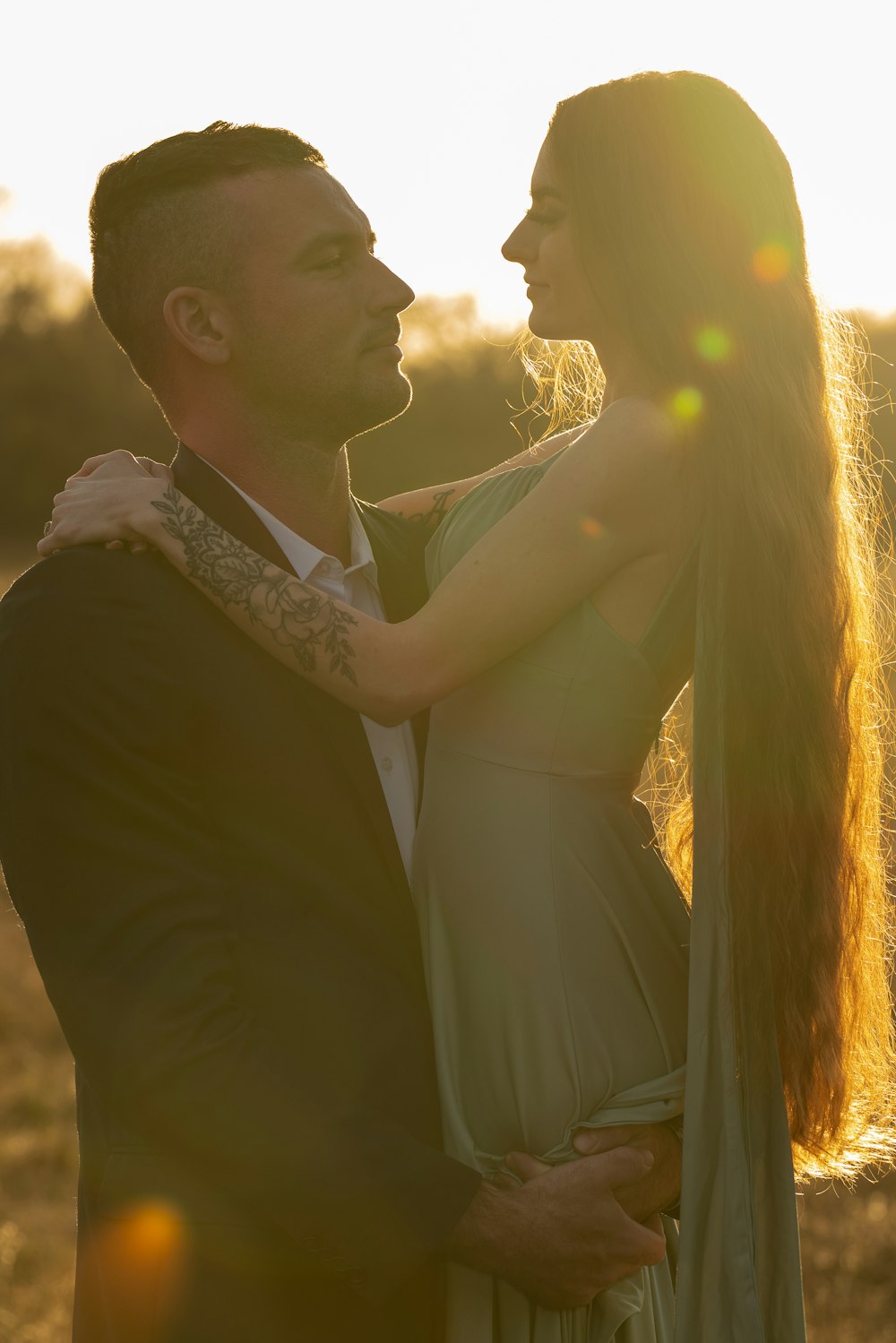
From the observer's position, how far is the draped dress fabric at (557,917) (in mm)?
2613

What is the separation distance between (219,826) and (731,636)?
3.15ft

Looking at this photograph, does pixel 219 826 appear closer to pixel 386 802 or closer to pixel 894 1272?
pixel 386 802

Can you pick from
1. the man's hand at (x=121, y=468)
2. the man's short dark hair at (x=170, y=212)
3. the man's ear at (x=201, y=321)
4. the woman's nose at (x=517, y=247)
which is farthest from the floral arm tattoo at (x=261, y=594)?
the woman's nose at (x=517, y=247)

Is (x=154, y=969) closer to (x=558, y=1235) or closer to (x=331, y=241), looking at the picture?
(x=558, y=1235)

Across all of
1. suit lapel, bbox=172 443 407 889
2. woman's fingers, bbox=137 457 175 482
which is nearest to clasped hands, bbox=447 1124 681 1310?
suit lapel, bbox=172 443 407 889

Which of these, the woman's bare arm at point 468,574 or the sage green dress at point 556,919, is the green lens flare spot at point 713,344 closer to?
the woman's bare arm at point 468,574

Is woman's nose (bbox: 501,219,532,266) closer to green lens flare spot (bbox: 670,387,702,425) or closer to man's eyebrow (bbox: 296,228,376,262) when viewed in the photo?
man's eyebrow (bbox: 296,228,376,262)

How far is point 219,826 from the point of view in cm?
247

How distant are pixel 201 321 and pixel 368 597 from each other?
2.17 ft

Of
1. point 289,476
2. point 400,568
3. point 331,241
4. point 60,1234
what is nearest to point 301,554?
point 289,476

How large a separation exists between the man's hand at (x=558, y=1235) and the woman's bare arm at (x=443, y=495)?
1551mm

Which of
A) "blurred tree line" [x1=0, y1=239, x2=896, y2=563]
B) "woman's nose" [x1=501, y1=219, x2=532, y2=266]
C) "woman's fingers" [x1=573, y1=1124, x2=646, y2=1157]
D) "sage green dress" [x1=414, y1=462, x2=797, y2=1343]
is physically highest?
"blurred tree line" [x1=0, y1=239, x2=896, y2=563]

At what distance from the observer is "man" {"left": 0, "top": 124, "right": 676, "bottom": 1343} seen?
229 centimetres

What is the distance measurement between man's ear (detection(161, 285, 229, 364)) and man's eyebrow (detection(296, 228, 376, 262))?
0.65ft
